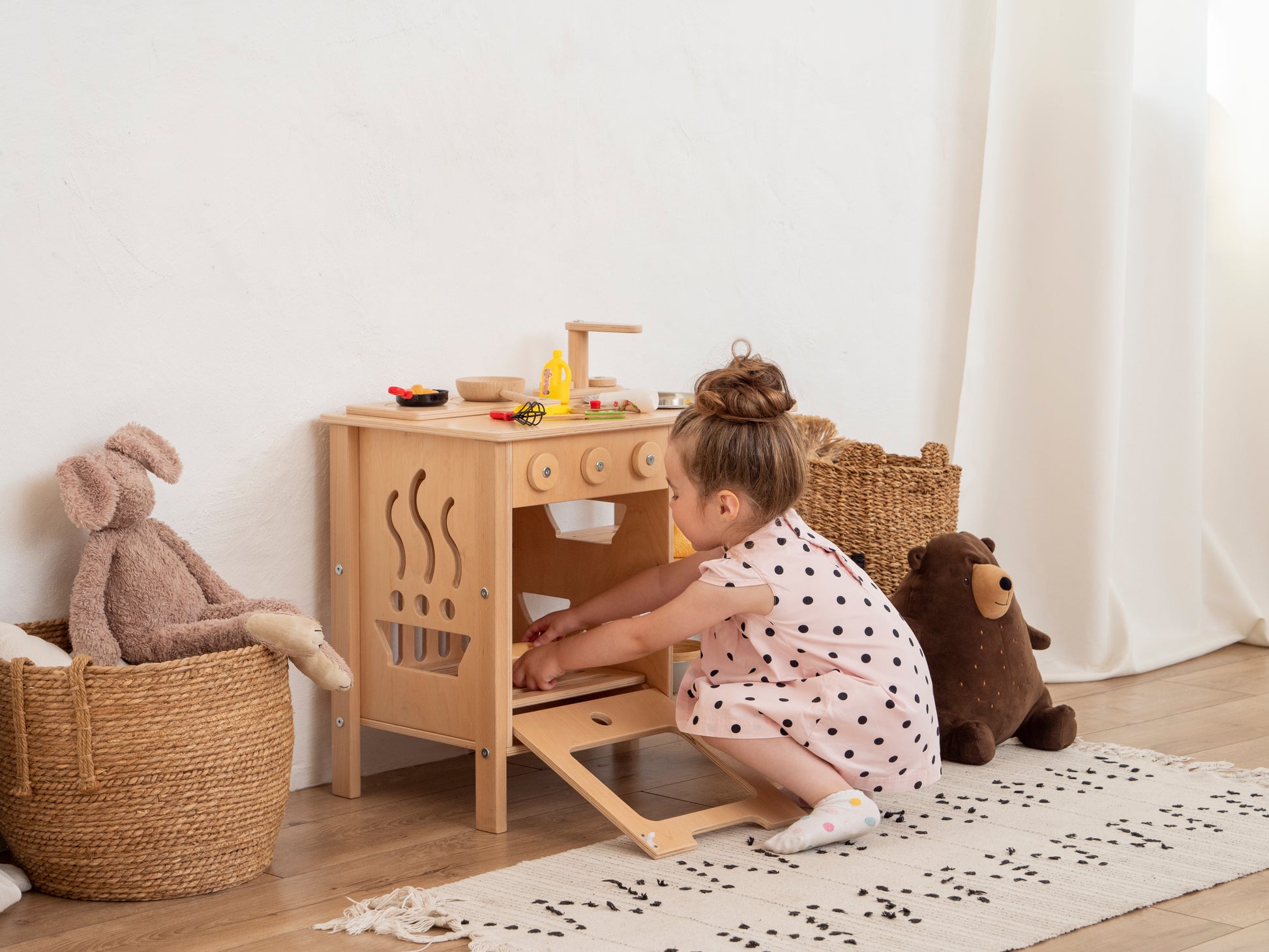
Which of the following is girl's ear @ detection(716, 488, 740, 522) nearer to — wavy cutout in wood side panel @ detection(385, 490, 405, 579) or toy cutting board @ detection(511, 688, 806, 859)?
toy cutting board @ detection(511, 688, 806, 859)

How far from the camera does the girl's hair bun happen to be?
1.67 meters

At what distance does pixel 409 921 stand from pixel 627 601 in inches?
23.4

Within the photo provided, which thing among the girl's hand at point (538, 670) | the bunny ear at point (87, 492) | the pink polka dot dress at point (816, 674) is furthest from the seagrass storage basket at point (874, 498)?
the bunny ear at point (87, 492)

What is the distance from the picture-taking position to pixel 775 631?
5.59ft

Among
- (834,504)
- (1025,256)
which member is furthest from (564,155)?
(1025,256)

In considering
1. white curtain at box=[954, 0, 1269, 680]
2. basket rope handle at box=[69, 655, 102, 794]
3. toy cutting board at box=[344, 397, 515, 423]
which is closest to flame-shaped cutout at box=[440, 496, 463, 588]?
toy cutting board at box=[344, 397, 515, 423]

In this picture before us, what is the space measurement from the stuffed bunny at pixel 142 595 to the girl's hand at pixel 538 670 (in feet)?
0.93

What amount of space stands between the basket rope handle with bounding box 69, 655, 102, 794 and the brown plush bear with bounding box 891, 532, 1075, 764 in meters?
1.17

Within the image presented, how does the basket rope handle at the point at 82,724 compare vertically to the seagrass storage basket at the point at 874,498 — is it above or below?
below

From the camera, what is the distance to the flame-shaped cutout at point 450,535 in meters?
1.72

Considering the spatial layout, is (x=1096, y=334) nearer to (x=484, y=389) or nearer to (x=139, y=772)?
(x=484, y=389)

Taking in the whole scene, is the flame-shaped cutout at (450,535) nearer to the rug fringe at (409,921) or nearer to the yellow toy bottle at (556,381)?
the yellow toy bottle at (556,381)

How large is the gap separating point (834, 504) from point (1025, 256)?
0.77 meters

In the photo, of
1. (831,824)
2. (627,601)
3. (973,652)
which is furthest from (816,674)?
(973,652)
